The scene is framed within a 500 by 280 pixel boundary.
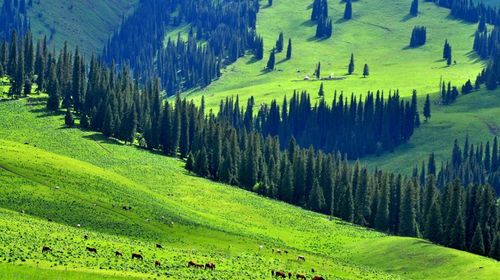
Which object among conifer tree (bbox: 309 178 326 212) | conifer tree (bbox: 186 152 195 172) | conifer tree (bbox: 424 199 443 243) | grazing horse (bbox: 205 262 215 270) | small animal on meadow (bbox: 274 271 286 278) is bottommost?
conifer tree (bbox: 309 178 326 212)

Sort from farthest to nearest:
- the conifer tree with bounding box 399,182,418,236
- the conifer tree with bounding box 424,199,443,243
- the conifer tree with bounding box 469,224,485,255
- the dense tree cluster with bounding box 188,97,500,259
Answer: the conifer tree with bounding box 399,182,418,236 < the conifer tree with bounding box 424,199,443,243 < the dense tree cluster with bounding box 188,97,500,259 < the conifer tree with bounding box 469,224,485,255

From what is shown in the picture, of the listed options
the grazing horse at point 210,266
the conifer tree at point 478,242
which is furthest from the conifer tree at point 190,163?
the grazing horse at point 210,266

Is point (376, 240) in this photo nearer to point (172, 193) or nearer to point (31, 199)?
point (172, 193)

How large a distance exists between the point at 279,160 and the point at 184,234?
81.2 meters

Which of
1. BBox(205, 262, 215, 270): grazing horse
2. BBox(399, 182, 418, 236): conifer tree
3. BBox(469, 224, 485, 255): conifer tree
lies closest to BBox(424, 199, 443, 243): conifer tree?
BBox(469, 224, 485, 255): conifer tree

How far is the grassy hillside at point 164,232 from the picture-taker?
3305 inches

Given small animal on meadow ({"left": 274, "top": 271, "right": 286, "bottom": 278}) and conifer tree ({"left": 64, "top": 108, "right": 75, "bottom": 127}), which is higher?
small animal on meadow ({"left": 274, "top": 271, "right": 286, "bottom": 278})

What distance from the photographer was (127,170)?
166m

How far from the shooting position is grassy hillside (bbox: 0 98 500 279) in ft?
275

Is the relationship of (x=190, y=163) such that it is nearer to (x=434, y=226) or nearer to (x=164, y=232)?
(x=434, y=226)

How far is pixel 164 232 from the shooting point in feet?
379

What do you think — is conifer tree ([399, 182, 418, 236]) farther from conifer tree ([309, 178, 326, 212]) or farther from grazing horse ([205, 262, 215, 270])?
grazing horse ([205, 262, 215, 270])

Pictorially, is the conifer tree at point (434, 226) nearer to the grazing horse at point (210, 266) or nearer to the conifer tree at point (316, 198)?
the conifer tree at point (316, 198)

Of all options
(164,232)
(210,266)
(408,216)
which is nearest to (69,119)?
(408,216)
